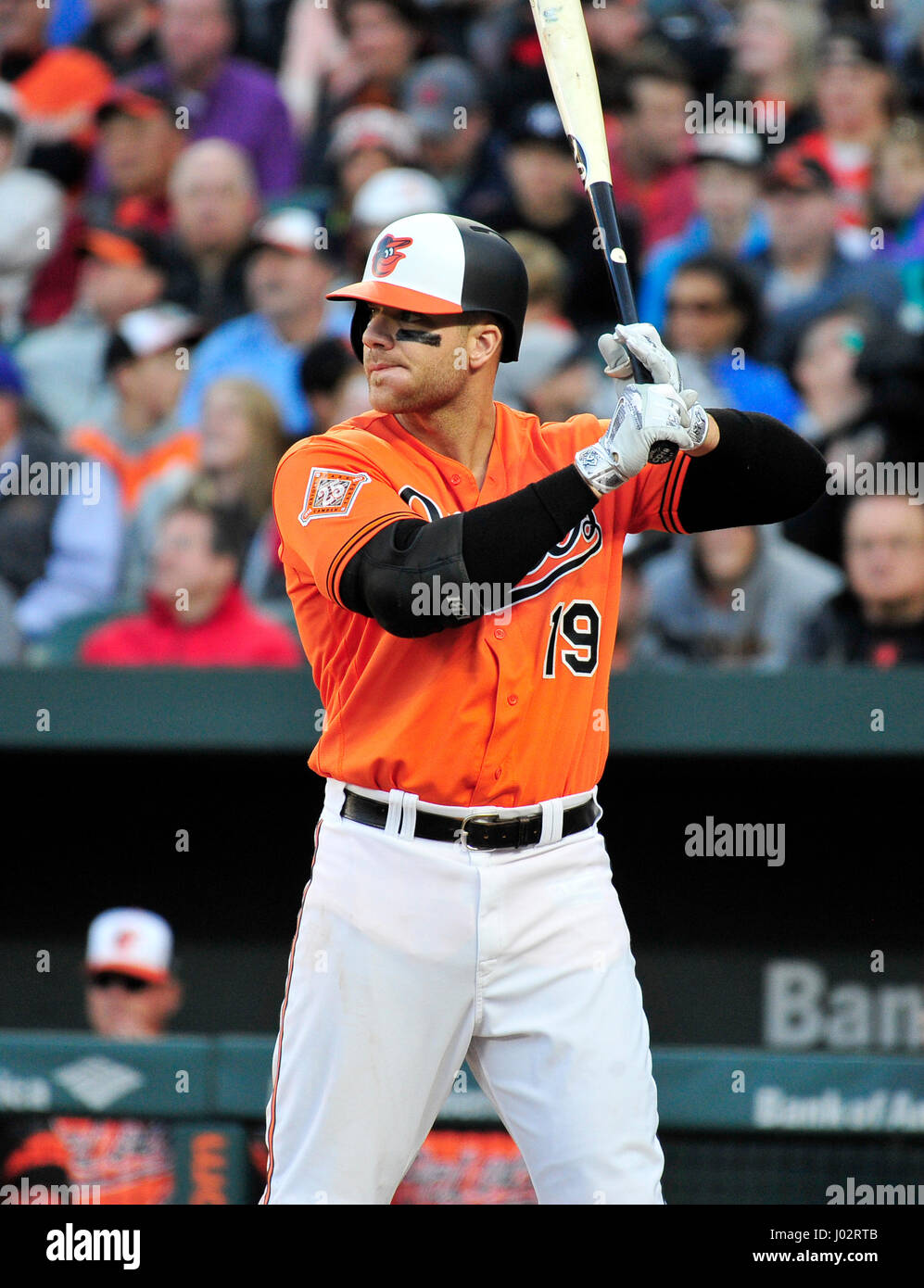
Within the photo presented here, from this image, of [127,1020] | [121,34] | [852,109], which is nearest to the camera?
[127,1020]

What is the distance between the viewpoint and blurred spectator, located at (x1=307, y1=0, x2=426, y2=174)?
648 centimetres

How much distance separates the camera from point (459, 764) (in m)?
2.54

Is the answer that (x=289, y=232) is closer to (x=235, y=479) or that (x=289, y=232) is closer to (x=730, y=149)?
(x=235, y=479)

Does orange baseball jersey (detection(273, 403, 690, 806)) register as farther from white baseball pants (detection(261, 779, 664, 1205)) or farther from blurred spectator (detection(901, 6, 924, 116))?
blurred spectator (detection(901, 6, 924, 116))

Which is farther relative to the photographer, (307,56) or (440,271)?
(307,56)

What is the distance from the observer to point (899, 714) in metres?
3.87

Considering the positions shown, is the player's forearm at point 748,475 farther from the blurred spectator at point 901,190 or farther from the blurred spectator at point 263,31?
the blurred spectator at point 263,31

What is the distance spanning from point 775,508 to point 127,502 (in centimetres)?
300

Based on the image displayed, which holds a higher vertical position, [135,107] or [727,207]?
[135,107]

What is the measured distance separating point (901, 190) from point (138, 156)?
2.92 meters

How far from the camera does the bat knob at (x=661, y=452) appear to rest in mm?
2471

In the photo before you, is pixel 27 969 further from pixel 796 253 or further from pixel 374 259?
pixel 796 253

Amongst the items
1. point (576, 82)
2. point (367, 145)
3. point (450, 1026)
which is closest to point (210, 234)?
point (367, 145)

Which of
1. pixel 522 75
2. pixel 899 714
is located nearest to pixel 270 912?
pixel 899 714
